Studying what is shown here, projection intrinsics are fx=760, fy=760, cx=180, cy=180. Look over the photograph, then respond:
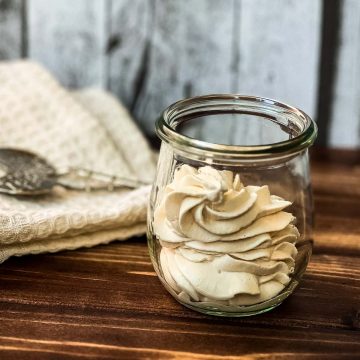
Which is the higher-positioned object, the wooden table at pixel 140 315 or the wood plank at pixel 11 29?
the wood plank at pixel 11 29

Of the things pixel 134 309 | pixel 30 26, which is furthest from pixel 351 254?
pixel 30 26

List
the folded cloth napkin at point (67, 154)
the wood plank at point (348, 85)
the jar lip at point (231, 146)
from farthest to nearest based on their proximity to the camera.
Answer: the wood plank at point (348, 85) → the folded cloth napkin at point (67, 154) → the jar lip at point (231, 146)

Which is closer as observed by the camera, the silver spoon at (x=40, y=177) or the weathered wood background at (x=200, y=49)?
the silver spoon at (x=40, y=177)

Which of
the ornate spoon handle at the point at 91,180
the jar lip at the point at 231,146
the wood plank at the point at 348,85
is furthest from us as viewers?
the wood plank at the point at 348,85

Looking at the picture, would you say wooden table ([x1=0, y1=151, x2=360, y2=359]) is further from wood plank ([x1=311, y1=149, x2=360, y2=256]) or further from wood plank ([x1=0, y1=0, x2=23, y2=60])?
wood plank ([x1=0, y1=0, x2=23, y2=60])

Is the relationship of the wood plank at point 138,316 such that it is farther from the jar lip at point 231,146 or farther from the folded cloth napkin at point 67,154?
the jar lip at point 231,146

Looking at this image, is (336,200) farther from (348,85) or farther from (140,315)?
(140,315)

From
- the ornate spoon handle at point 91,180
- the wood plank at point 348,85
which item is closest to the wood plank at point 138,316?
the ornate spoon handle at point 91,180

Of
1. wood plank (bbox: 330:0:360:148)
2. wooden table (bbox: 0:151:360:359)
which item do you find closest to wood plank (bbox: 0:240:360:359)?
wooden table (bbox: 0:151:360:359)

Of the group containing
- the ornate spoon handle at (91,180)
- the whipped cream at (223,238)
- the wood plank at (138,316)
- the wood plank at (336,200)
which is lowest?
the wood plank at (336,200)
